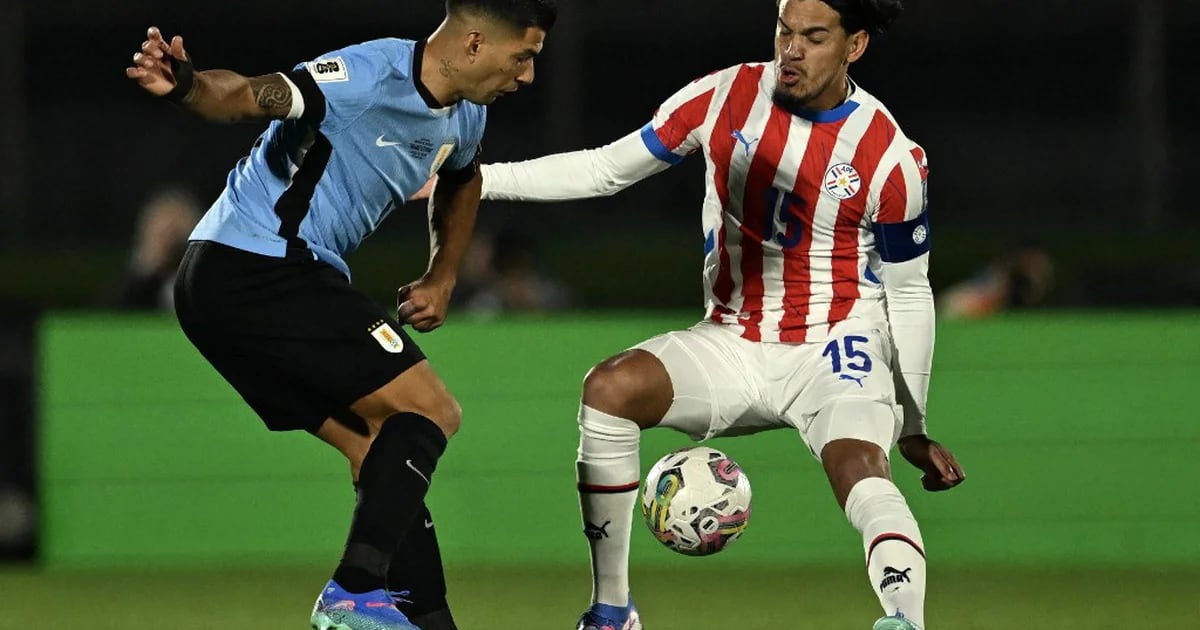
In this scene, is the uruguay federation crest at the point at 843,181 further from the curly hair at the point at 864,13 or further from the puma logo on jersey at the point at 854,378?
the puma logo on jersey at the point at 854,378

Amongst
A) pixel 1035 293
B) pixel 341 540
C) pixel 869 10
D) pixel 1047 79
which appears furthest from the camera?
pixel 1047 79

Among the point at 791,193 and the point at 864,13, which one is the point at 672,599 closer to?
the point at 791,193

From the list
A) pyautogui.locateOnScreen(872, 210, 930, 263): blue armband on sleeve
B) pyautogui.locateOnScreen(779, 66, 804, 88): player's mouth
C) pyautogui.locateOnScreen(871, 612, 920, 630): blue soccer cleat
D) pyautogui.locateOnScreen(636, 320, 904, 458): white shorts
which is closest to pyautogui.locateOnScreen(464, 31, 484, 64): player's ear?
pyautogui.locateOnScreen(779, 66, 804, 88): player's mouth

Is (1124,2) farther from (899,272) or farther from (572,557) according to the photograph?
(899,272)

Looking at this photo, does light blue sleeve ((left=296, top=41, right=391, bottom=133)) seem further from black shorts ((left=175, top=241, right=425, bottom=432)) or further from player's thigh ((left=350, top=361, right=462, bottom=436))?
player's thigh ((left=350, top=361, right=462, bottom=436))

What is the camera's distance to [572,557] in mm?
8164

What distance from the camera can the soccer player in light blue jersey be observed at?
4691 millimetres

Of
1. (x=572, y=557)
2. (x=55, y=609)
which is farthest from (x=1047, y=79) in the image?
(x=55, y=609)

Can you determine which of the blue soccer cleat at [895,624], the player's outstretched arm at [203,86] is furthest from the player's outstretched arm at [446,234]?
the blue soccer cleat at [895,624]

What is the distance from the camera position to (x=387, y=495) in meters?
4.63

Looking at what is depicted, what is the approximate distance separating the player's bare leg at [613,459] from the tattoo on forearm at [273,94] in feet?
4.10

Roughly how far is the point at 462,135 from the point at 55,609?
271 cm

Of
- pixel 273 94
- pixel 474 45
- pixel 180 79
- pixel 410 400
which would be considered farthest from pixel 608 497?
pixel 180 79

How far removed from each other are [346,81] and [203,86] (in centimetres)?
52
